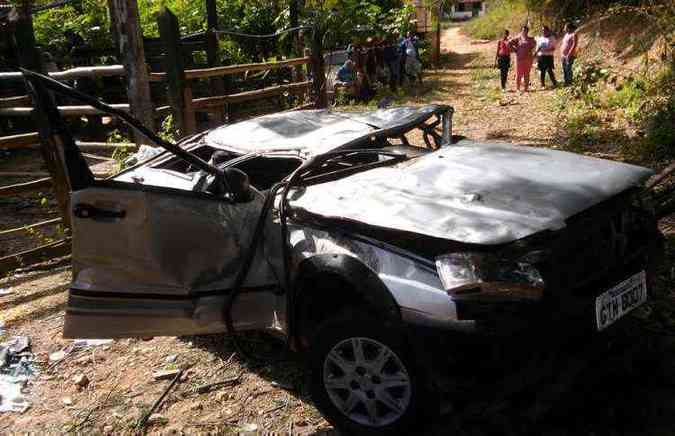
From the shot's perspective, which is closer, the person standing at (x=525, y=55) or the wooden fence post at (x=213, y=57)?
the wooden fence post at (x=213, y=57)

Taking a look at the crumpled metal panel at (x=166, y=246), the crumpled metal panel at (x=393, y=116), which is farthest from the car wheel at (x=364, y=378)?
the crumpled metal panel at (x=393, y=116)

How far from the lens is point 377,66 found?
16.7 metres

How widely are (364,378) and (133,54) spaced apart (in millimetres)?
5129

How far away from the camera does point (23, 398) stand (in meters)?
3.65

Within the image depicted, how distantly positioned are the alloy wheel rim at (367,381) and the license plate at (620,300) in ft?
2.92

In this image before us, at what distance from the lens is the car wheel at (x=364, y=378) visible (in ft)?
8.18

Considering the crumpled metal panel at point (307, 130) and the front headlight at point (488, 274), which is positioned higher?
the crumpled metal panel at point (307, 130)

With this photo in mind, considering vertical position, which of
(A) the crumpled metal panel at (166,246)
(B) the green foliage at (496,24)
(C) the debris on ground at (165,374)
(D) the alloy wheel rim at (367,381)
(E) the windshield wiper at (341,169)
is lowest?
(C) the debris on ground at (165,374)

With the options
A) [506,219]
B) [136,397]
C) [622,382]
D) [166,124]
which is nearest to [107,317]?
[136,397]

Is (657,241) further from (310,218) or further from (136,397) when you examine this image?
(136,397)

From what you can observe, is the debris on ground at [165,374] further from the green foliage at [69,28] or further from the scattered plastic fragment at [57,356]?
the green foliage at [69,28]

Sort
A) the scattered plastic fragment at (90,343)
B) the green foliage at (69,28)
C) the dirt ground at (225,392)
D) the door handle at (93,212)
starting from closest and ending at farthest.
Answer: the dirt ground at (225,392)
the door handle at (93,212)
the scattered plastic fragment at (90,343)
the green foliage at (69,28)

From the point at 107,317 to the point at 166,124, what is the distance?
4665mm

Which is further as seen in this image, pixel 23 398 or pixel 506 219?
pixel 23 398
